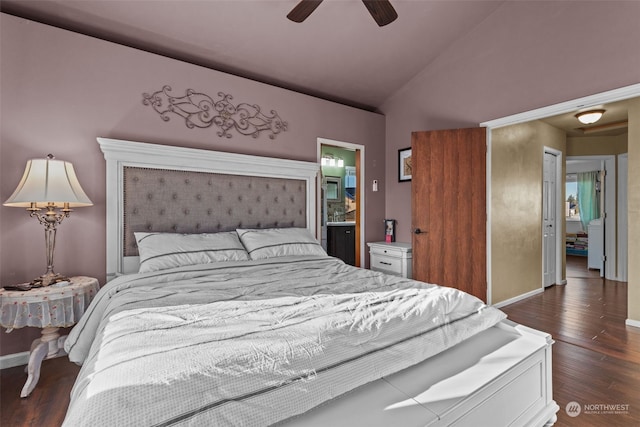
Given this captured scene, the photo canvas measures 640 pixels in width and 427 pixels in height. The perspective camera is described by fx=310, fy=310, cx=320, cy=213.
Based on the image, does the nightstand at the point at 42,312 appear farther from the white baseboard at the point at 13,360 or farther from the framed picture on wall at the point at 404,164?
the framed picture on wall at the point at 404,164

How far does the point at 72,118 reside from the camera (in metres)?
2.36

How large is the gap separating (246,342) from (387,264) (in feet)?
9.94

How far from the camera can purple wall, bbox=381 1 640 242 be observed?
238 cm

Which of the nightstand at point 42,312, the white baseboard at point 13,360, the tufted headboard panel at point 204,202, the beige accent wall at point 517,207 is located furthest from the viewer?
the beige accent wall at point 517,207

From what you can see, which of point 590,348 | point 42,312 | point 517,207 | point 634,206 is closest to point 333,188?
point 517,207

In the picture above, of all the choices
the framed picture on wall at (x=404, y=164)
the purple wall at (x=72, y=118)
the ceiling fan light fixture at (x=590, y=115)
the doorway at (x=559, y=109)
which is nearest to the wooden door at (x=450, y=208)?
the doorway at (x=559, y=109)

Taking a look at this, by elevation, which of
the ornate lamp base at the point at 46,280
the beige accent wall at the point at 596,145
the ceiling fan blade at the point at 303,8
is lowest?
the ornate lamp base at the point at 46,280

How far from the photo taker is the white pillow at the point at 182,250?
7.22ft

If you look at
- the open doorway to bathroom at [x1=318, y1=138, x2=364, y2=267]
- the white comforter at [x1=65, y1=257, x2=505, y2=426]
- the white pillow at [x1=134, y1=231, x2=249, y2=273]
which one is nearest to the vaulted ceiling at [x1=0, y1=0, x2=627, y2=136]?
the open doorway to bathroom at [x1=318, y1=138, x2=364, y2=267]

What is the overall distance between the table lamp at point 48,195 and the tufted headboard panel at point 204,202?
0.42 metres

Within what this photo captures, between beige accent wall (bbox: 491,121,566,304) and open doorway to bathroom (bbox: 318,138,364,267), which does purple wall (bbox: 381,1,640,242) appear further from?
open doorway to bathroom (bbox: 318,138,364,267)

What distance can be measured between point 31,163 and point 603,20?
4288 millimetres

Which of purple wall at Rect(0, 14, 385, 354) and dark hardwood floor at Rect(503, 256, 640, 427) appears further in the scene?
purple wall at Rect(0, 14, 385, 354)

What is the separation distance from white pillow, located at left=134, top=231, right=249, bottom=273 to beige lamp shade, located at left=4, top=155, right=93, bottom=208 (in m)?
0.52
